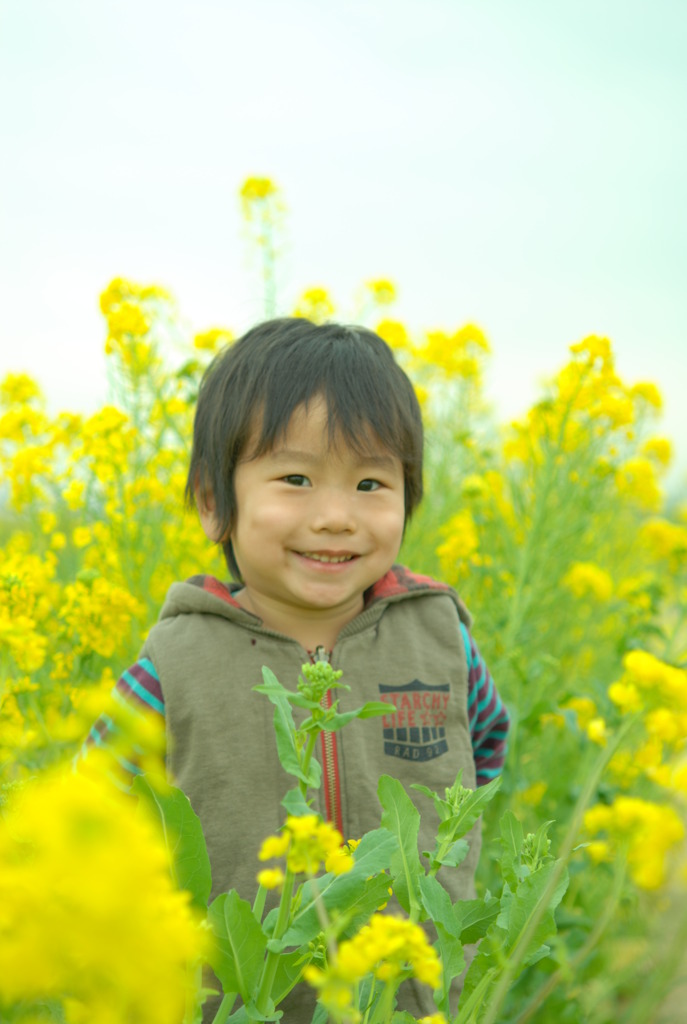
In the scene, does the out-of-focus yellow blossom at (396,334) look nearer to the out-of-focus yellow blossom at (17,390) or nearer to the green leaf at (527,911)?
the out-of-focus yellow blossom at (17,390)

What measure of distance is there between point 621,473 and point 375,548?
1619 millimetres

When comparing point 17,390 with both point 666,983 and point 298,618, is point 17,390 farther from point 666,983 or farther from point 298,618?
point 666,983

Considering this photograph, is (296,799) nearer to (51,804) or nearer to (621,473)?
(51,804)

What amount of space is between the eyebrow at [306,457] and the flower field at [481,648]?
48cm

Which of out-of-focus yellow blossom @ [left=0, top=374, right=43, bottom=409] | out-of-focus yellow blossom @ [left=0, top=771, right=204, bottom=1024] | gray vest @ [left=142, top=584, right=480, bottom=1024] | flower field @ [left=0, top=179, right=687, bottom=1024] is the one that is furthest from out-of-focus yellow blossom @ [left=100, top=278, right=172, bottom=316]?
out-of-focus yellow blossom @ [left=0, top=771, right=204, bottom=1024]

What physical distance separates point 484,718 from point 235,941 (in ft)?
3.54

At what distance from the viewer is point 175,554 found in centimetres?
237

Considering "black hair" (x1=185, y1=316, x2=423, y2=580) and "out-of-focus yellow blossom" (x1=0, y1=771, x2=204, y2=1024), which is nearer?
"out-of-focus yellow blossom" (x1=0, y1=771, x2=204, y2=1024)

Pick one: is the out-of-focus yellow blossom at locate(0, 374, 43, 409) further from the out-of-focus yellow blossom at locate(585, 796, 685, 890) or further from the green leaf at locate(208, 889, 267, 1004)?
the out-of-focus yellow blossom at locate(585, 796, 685, 890)

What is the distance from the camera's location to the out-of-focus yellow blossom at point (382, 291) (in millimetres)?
3865

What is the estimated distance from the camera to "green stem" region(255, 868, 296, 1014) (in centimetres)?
75

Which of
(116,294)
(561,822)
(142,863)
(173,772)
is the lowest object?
(561,822)

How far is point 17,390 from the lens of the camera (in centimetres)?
276

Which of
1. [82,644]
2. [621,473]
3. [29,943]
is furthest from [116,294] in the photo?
[29,943]
